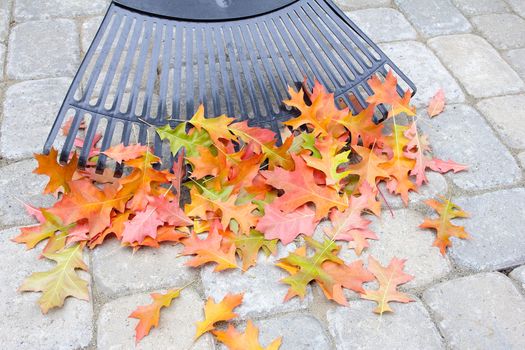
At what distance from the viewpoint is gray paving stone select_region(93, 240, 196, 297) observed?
1.47 metres

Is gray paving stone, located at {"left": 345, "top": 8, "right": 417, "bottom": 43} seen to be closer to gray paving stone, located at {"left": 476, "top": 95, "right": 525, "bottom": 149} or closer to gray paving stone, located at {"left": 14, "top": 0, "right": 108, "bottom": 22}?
gray paving stone, located at {"left": 476, "top": 95, "right": 525, "bottom": 149}

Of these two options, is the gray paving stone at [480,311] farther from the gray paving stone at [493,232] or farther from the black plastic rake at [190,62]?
the black plastic rake at [190,62]

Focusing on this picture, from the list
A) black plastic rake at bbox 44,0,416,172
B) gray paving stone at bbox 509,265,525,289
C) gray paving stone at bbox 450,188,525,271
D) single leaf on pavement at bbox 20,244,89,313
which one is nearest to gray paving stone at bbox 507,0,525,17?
black plastic rake at bbox 44,0,416,172

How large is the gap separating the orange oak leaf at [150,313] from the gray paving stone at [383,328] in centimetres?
39

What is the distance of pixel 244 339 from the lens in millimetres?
1338

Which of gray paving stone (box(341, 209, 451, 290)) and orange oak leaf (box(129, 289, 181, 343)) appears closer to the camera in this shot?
orange oak leaf (box(129, 289, 181, 343))

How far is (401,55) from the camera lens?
2.28m

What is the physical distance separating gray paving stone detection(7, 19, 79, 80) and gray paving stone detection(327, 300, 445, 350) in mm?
1374

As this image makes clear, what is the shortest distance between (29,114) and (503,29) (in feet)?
6.30

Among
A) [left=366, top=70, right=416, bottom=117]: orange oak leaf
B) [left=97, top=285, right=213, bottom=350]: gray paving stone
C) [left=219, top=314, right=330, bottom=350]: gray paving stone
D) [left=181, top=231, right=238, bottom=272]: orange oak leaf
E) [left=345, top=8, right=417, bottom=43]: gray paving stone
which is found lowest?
[left=219, top=314, right=330, bottom=350]: gray paving stone

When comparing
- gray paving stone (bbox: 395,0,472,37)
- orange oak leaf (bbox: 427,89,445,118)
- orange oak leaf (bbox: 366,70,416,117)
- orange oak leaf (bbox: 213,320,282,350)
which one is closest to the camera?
orange oak leaf (bbox: 213,320,282,350)

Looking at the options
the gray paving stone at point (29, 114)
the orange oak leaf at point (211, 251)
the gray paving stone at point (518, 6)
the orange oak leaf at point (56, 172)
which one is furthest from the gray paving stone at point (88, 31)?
the gray paving stone at point (518, 6)

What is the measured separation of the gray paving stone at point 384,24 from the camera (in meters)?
2.39

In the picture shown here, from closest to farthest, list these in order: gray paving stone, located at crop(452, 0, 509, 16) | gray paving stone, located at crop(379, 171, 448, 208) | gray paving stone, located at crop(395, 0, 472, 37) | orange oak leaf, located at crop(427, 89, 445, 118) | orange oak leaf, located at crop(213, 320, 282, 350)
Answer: orange oak leaf, located at crop(213, 320, 282, 350) < gray paving stone, located at crop(379, 171, 448, 208) < orange oak leaf, located at crop(427, 89, 445, 118) < gray paving stone, located at crop(395, 0, 472, 37) < gray paving stone, located at crop(452, 0, 509, 16)
